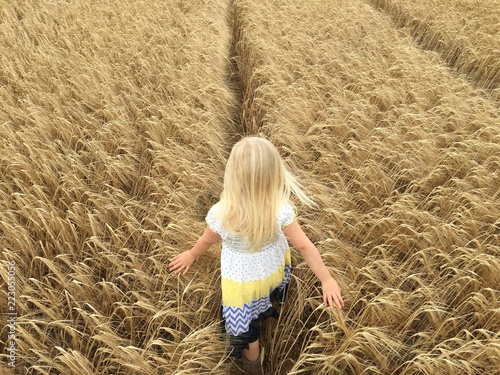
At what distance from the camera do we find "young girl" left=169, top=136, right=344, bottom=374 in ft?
5.11

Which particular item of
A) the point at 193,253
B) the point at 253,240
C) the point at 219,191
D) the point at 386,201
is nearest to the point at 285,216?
the point at 253,240

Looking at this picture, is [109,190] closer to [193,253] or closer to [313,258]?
[193,253]

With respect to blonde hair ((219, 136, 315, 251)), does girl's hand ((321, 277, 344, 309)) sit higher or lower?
lower

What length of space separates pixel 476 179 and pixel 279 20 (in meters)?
4.67

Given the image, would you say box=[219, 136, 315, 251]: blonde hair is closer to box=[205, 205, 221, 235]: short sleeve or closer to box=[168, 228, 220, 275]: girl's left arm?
box=[205, 205, 221, 235]: short sleeve

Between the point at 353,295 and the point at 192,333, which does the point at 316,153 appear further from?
the point at 192,333

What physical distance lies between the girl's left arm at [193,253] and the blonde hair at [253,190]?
19cm

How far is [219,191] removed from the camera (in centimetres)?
289

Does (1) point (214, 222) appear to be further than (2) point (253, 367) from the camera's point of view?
No

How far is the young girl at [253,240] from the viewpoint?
5.11 feet

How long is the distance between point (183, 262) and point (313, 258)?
68 centimetres

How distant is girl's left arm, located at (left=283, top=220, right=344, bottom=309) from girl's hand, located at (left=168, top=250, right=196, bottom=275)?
21.4 inches

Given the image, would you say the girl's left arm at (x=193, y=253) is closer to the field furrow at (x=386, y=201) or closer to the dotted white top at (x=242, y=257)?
the dotted white top at (x=242, y=257)

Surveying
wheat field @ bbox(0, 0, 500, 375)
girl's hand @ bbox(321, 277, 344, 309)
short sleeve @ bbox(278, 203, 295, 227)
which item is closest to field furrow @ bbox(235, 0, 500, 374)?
wheat field @ bbox(0, 0, 500, 375)
